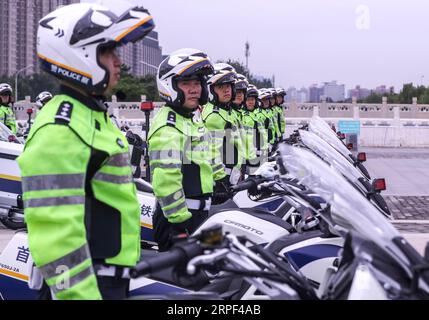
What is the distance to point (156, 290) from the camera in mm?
2957

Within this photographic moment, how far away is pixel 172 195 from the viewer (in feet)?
13.5

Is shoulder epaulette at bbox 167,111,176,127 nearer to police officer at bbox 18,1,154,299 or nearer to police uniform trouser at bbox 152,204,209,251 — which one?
police uniform trouser at bbox 152,204,209,251

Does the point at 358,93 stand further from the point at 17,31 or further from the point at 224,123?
the point at 224,123

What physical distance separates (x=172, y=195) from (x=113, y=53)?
1.62m

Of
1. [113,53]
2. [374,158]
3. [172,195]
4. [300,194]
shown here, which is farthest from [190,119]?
[374,158]

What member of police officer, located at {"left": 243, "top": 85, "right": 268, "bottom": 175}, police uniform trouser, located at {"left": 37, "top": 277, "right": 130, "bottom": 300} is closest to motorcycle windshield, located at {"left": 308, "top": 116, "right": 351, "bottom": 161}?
police uniform trouser, located at {"left": 37, "top": 277, "right": 130, "bottom": 300}

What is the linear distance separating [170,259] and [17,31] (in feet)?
265

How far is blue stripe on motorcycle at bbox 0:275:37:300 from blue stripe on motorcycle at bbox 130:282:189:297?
2.62ft

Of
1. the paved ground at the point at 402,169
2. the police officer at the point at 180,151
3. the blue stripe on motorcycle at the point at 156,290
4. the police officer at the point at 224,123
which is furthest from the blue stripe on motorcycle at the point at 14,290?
the paved ground at the point at 402,169

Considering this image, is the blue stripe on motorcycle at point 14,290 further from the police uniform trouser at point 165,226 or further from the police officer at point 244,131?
the police officer at point 244,131

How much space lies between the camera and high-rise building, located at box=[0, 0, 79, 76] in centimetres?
7431

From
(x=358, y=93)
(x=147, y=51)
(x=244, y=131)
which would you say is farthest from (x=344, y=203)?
(x=358, y=93)

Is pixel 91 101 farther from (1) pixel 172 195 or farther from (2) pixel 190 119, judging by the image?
(2) pixel 190 119

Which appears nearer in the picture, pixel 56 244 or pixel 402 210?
pixel 56 244
